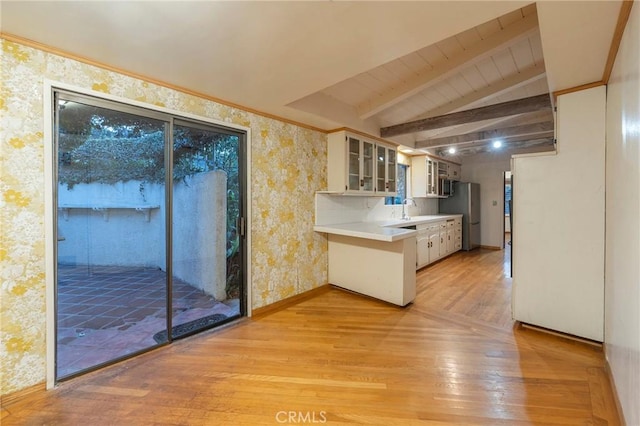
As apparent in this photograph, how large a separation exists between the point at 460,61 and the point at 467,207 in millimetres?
4896

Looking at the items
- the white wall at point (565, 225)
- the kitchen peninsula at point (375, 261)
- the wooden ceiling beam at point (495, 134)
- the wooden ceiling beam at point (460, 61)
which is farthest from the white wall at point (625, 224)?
the wooden ceiling beam at point (495, 134)

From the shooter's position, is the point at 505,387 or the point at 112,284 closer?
the point at 505,387

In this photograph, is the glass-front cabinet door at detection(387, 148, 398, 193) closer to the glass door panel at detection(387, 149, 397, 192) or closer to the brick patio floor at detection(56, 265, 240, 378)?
the glass door panel at detection(387, 149, 397, 192)

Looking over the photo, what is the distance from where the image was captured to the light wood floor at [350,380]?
5.30 feet

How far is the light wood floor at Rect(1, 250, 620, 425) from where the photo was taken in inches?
63.6

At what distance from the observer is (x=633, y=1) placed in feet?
4.30

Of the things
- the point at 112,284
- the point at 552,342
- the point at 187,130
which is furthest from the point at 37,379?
the point at 552,342

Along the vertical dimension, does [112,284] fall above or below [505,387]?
above

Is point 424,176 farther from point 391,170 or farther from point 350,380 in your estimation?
point 350,380

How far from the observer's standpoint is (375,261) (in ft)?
11.4

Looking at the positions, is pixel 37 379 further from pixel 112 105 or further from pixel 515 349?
pixel 515 349

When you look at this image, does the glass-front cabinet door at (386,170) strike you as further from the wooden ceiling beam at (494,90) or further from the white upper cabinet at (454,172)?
the white upper cabinet at (454,172)

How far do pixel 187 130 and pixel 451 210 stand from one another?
6.30 meters

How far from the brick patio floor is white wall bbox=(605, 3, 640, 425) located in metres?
2.95
